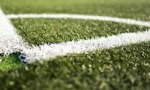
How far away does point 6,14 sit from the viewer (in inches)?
896

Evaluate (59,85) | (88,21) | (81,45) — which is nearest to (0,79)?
(59,85)

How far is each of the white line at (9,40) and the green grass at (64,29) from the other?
→ 0.39 metres

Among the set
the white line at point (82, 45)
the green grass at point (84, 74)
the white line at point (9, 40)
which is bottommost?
the green grass at point (84, 74)

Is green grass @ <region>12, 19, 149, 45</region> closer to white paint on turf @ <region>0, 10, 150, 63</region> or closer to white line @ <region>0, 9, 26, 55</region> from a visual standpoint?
white line @ <region>0, 9, 26, 55</region>

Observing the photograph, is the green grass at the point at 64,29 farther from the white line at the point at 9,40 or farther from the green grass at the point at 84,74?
the green grass at the point at 84,74

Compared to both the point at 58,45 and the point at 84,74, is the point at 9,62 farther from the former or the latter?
the point at 84,74

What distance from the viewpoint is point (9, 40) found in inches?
584

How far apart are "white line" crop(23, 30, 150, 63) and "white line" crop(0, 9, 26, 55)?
730 mm

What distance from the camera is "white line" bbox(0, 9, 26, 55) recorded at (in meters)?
13.5

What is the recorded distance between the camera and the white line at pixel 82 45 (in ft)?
40.5

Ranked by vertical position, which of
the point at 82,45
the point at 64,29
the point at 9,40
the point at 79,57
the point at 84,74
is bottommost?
the point at 84,74

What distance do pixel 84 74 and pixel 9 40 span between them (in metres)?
5.55

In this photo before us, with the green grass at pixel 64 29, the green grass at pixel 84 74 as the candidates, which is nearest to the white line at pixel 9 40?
the green grass at pixel 64 29

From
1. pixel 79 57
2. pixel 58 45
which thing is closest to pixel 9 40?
pixel 58 45
